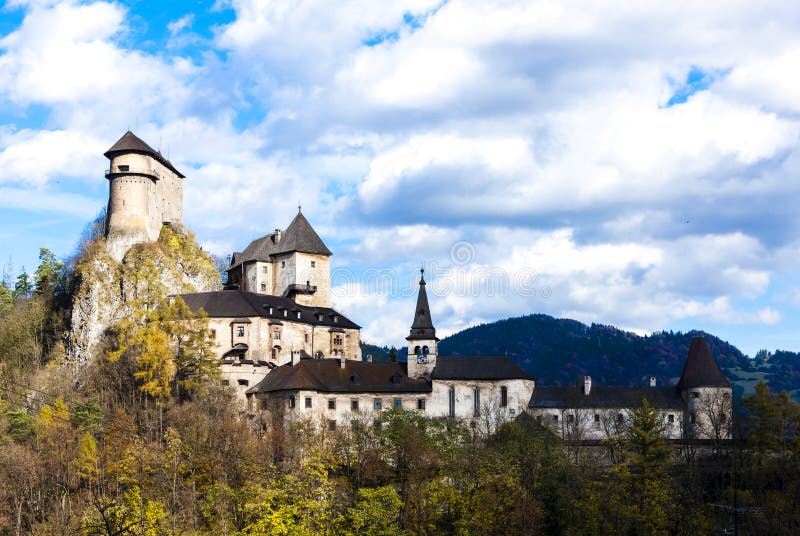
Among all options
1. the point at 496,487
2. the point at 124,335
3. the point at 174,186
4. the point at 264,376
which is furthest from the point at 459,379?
the point at 174,186

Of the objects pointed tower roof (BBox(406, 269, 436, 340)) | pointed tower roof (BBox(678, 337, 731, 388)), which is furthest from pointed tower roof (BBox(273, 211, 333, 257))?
pointed tower roof (BBox(678, 337, 731, 388))

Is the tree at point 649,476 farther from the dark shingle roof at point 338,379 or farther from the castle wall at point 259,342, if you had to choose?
the castle wall at point 259,342

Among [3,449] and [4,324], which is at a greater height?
[4,324]

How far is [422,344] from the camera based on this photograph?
278 ft

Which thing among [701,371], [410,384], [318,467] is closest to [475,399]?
[410,384]

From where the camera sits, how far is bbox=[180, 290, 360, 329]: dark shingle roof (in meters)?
89.0

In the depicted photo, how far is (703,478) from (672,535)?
11888mm

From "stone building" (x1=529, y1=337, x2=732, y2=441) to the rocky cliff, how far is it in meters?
36.6

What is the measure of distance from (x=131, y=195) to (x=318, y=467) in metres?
50.9

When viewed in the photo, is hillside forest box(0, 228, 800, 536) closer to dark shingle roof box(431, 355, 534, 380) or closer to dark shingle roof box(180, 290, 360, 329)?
dark shingle roof box(431, 355, 534, 380)

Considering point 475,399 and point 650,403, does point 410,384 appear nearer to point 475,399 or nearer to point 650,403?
point 475,399

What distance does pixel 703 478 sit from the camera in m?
71.2

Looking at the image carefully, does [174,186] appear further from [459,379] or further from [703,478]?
[703,478]

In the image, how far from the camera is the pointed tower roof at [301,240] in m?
103
